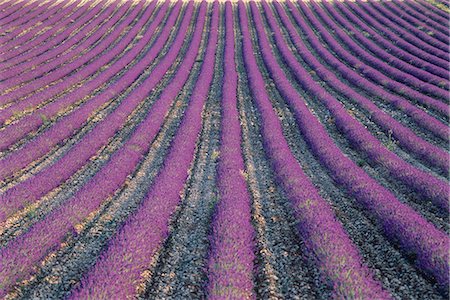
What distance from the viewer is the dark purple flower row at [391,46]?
64.9ft

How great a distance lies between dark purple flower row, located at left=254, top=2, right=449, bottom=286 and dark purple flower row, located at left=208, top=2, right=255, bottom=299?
2.64 meters

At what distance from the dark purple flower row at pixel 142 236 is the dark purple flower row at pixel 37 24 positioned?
59.4 feet

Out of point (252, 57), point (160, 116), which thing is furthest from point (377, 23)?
point (160, 116)

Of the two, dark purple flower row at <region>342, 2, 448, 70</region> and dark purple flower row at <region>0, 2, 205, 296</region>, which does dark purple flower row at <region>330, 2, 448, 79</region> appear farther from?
dark purple flower row at <region>0, 2, 205, 296</region>

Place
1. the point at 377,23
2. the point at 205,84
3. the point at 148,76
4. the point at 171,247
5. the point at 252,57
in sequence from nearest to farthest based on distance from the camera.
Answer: the point at 171,247 → the point at 205,84 → the point at 148,76 → the point at 252,57 → the point at 377,23

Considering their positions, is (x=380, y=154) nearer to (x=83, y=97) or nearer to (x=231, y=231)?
(x=231, y=231)

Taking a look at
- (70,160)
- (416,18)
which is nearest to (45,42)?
(70,160)

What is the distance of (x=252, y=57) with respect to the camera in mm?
22703

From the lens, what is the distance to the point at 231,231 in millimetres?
7973

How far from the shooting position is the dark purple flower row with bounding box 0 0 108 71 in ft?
72.3

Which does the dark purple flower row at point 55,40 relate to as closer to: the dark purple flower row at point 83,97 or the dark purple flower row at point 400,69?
the dark purple flower row at point 83,97

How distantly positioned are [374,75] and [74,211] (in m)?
16.2

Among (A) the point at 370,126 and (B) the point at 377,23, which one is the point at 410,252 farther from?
(B) the point at 377,23

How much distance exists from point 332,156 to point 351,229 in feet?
10.6
